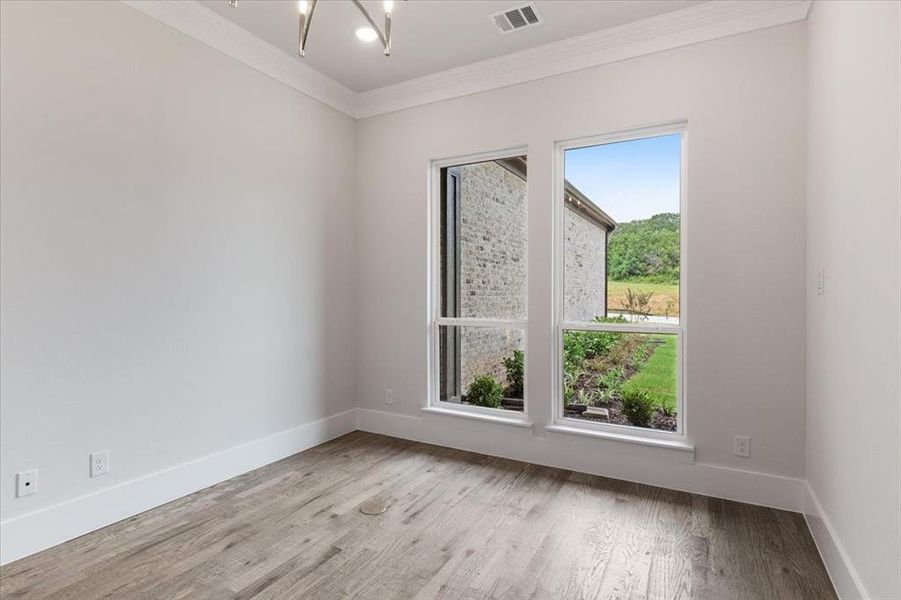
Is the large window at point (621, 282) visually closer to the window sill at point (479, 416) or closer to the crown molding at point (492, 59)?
the window sill at point (479, 416)

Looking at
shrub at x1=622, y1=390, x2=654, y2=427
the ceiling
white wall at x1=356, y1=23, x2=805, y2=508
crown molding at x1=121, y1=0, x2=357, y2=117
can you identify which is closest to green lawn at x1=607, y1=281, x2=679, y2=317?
white wall at x1=356, y1=23, x2=805, y2=508

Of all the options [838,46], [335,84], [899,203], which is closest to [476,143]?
[335,84]

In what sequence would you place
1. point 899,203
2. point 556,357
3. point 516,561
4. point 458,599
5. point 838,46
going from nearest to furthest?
point 899,203 < point 458,599 < point 838,46 < point 516,561 < point 556,357

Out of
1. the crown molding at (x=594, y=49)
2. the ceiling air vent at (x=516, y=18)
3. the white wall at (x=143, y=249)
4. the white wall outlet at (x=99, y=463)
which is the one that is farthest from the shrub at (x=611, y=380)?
the white wall outlet at (x=99, y=463)

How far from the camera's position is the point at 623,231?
3391mm

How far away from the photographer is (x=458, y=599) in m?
1.98

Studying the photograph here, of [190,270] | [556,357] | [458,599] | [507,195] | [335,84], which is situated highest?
[335,84]

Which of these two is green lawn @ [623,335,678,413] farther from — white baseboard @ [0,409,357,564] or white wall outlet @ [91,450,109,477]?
white wall outlet @ [91,450,109,477]

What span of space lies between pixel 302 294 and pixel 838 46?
11.7 ft

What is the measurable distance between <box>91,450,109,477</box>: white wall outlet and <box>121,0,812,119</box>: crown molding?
2489 millimetres

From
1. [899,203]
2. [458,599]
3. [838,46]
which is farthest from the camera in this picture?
[838,46]

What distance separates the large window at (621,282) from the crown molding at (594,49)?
556mm

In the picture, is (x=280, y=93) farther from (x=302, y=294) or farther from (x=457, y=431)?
(x=457, y=431)

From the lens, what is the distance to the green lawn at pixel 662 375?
321cm
